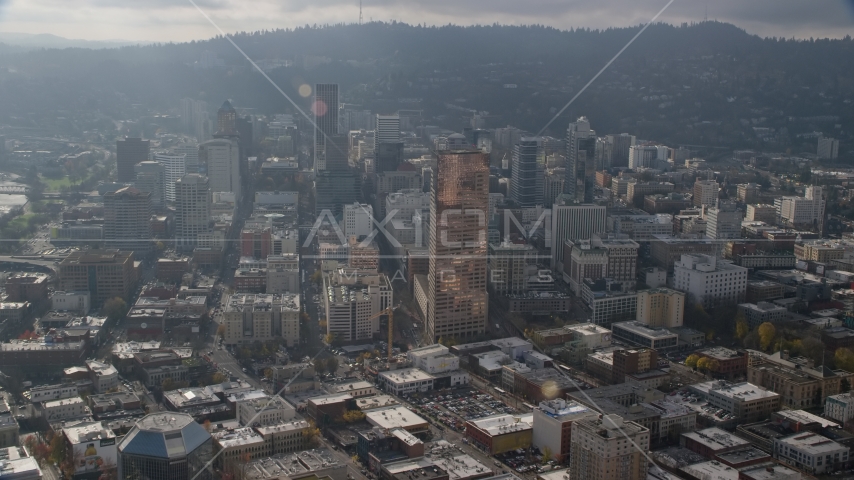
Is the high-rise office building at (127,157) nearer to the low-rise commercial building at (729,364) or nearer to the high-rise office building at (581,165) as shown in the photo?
the high-rise office building at (581,165)

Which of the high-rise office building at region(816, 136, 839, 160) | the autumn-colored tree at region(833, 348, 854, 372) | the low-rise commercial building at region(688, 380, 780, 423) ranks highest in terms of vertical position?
the high-rise office building at region(816, 136, 839, 160)

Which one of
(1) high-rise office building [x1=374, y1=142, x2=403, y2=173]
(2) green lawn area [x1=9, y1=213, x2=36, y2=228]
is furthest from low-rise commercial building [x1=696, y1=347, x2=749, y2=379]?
(2) green lawn area [x1=9, y1=213, x2=36, y2=228]

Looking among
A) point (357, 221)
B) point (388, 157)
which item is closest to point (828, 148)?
point (388, 157)

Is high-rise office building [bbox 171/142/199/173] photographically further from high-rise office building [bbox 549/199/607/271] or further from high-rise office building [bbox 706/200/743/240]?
high-rise office building [bbox 706/200/743/240]

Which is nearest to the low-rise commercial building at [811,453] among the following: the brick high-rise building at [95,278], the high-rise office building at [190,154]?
the brick high-rise building at [95,278]

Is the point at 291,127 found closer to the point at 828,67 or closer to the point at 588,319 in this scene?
the point at 588,319

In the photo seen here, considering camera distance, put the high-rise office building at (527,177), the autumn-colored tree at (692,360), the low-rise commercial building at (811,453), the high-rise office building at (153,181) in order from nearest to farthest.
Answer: the low-rise commercial building at (811,453) < the autumn-colored tree at (692,360) < the high-rise office building at (527,177) < the high-rise office building at (153,181)
